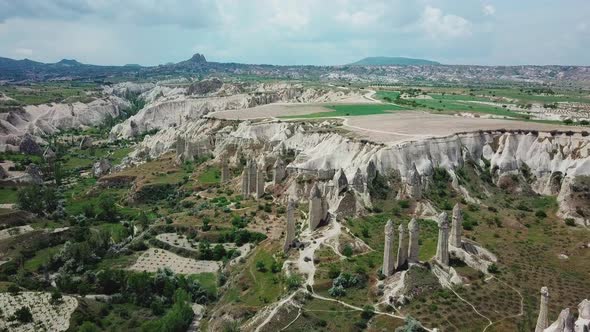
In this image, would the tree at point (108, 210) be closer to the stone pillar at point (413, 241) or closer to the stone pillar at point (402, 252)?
the stone pillar at point (402, 252)

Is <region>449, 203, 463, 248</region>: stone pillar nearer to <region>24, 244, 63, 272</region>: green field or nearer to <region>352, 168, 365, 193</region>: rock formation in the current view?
<region>352, 168, 365, 193</region>: rock formation

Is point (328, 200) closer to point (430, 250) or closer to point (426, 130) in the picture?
point (430, 250)

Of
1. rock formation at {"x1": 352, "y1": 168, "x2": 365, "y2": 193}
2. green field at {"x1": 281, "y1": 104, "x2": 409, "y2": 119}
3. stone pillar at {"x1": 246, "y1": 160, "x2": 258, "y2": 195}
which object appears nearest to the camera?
rock formation at {"x1": 352, "y1": 168, "x2": 365, "y2": 193}

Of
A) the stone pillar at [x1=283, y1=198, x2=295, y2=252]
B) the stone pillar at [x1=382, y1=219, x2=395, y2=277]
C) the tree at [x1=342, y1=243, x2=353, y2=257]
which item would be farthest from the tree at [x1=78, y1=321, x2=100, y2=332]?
the stone pillar at [x1=382, y1=219, x2=395, y2=277]

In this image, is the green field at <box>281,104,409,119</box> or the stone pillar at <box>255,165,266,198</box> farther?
the green field at <box>281,104,409,119</box>

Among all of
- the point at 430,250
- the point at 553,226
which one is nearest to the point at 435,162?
the point at 553,226

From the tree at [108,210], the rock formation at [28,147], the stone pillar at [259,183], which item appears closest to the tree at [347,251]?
the stone pillar at [259,183]

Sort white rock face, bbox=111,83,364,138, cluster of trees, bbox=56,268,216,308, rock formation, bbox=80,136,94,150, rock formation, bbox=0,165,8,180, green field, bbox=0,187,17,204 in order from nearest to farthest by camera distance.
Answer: cluster of trees, bbox=56,268,216,308, green field, bbox=0,187,17,204, rock formation, bbox=0,165,8,180, rock formation, bbox=80,136,94,150, white rock face, bbox=111,83,364,138

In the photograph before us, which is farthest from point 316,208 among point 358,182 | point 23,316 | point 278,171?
point 23,316
